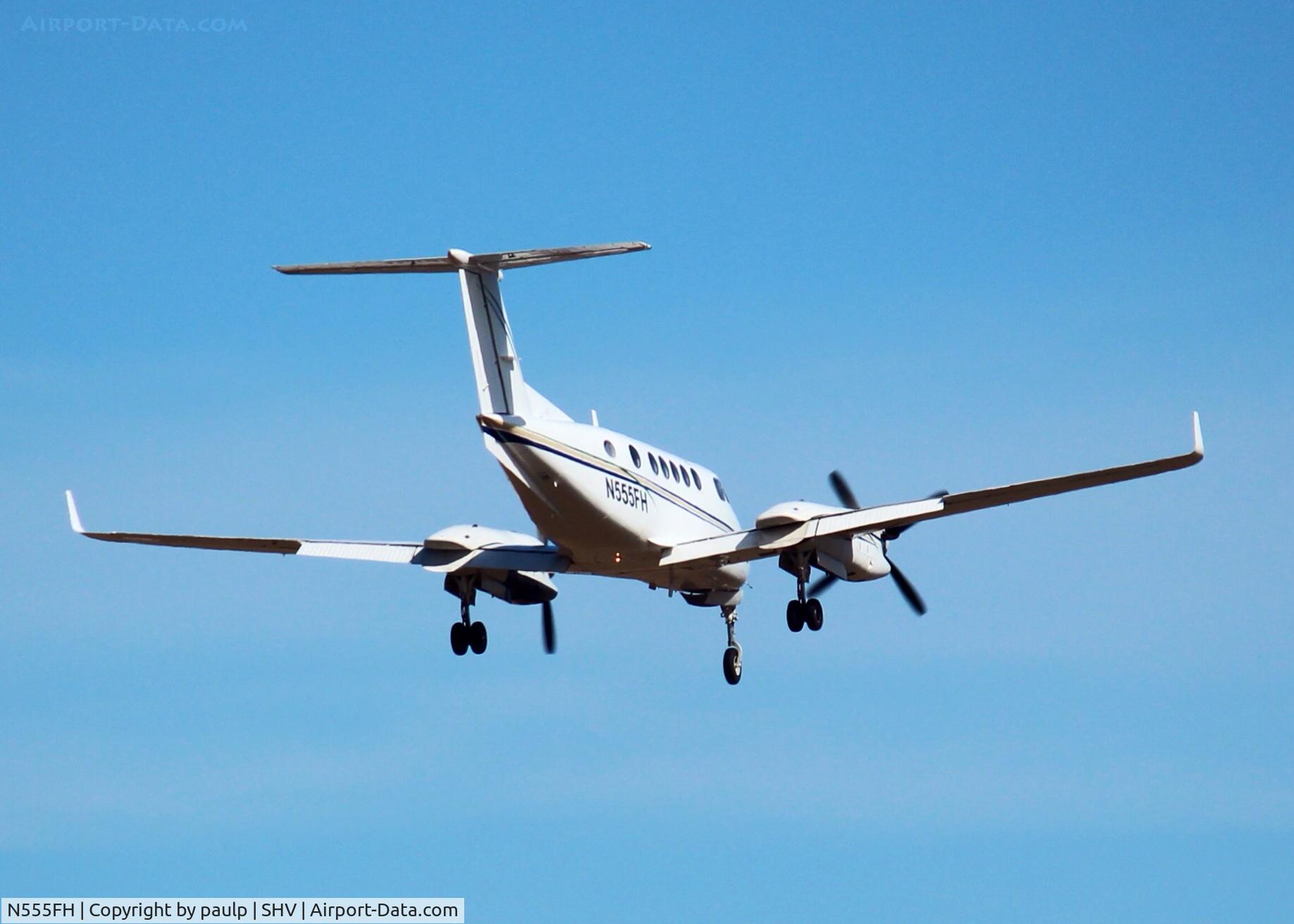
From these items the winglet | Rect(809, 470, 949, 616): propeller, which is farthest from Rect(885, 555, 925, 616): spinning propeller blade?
the winglet

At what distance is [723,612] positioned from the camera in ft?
118

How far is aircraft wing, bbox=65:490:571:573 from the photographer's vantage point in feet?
106

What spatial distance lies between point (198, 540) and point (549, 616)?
7282 mm

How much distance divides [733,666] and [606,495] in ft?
20.1

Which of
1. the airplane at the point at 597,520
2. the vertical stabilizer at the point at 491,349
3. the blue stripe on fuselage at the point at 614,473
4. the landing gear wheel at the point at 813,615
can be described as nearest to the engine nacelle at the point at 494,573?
the airplane at the point at 597,520

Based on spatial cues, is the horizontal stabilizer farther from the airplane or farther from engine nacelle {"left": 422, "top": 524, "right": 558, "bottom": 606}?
engine nacelle {"left": 422, "top": 524, "right": 558, "bottom": 606}

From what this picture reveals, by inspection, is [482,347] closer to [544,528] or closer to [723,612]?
[544,528]

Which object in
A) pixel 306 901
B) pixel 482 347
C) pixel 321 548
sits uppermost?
pixel 482 347

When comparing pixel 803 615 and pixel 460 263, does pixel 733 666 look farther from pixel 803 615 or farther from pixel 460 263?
pixel 460 263

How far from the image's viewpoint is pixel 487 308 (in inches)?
1163

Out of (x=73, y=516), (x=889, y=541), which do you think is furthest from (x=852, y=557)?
(x=73, y=516)

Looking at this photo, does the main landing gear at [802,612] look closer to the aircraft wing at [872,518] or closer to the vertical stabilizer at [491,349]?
the aircraft wing at [872,518]

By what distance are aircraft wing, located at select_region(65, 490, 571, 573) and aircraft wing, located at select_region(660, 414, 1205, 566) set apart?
2.65 meters

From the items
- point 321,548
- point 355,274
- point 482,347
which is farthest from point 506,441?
point 321,548
